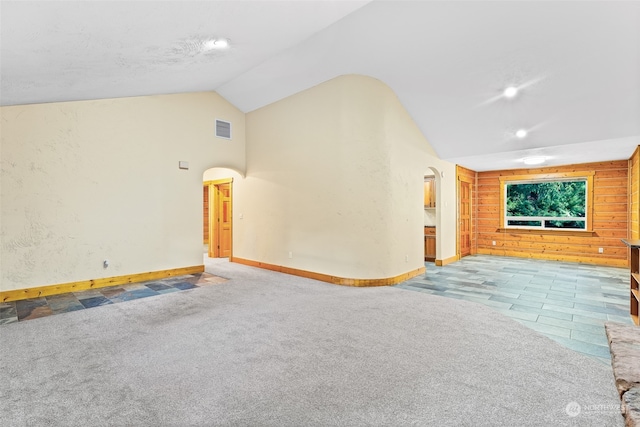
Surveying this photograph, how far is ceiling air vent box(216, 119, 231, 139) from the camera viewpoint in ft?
21.4

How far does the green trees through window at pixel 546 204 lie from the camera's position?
817 centimetres

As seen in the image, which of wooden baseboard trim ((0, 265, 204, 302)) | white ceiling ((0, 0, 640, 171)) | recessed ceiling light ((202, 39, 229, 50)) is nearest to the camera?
white ceiling ((0, 0, 640, 171))

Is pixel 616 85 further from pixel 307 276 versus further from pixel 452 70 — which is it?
pixel 307 276

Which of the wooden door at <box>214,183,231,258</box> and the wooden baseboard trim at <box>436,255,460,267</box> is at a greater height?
the wooden door at <box>214,183,231,258</box>

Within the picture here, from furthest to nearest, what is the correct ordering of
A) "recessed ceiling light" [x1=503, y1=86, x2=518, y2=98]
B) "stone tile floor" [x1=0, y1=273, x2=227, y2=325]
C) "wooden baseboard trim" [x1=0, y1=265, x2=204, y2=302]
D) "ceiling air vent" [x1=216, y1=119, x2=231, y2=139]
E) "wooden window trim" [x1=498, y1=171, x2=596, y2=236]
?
1. "wooden window trim" [x1=498, y1=171, x2=596, y2=236]
2. "ceiling air vent" [x1=216, y1=119, x2=231, y2=139]
3. "recessed ceiling light" [x1=503, y1=86, x2=518, y2=98]
4. "wooden baseboard trim" [x1=0, y1=265, x2=204, y2=302]
5. "stone tile floor" [x1=0, y1=273, x2=227, y2=325]

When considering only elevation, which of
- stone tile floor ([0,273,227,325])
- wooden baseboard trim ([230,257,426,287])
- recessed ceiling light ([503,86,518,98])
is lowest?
stone tile floor ([0,273,227,325])

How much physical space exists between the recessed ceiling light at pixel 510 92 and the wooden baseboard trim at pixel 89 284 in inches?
237

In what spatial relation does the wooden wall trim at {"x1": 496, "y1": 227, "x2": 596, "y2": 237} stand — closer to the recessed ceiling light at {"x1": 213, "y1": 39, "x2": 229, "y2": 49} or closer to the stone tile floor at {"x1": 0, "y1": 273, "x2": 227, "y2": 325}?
the stone tile floor at {"x1": 0, "y1": 273, "x2": 227, "y2": 325}

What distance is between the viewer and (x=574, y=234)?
293 inches

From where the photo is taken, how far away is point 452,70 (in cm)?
438

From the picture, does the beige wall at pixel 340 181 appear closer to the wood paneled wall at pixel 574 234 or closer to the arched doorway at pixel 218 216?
the arched doorway at pixel 218 216

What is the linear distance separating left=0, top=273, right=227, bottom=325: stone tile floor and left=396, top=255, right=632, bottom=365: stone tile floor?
11.8ft

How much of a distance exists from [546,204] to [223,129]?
8586 mm

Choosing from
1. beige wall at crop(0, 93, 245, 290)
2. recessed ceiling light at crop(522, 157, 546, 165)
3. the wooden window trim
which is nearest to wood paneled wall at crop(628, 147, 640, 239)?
the wooden window trim
